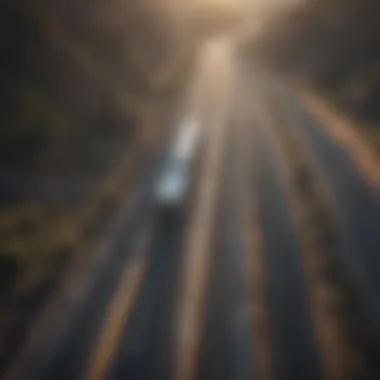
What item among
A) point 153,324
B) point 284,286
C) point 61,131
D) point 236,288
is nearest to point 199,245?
point 236,288

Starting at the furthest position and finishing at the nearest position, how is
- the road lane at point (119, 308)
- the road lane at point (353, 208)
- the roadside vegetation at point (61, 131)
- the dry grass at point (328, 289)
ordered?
the roadside vegetation at point (61, 131) < the road lane at point (353, 208) < the road lane at point (119, 308) < the dry grass at point (328, 289)

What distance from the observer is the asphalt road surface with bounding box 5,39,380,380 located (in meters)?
16.6

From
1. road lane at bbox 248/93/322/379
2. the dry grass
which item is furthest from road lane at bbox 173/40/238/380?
the dry grass

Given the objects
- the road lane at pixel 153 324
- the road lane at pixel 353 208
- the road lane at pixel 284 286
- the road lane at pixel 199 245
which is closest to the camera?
the road lane at pixel 284 286

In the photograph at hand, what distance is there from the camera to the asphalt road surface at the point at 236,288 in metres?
16.6

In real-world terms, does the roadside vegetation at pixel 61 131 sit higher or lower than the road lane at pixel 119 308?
higher

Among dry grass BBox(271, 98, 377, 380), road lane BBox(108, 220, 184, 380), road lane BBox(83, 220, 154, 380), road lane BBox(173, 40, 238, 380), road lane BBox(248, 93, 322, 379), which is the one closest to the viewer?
dry grass BBox(271, 98, 377, 380)

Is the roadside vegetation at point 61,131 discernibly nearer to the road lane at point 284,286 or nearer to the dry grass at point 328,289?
the road lane at point 284,286

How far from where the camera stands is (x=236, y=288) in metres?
20.4

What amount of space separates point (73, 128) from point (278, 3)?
51.1 metres

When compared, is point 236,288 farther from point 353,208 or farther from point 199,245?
point 353,208

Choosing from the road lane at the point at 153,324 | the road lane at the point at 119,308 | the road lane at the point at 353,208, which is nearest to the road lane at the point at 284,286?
the road lane at the point at 353,208

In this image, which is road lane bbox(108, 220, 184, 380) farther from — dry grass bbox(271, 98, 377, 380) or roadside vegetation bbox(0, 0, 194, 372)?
dry grass bbox(271, 98, 377, 380)

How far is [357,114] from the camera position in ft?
134
